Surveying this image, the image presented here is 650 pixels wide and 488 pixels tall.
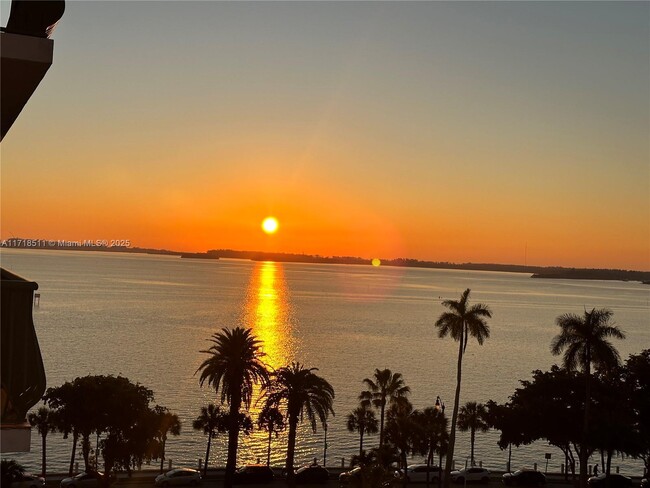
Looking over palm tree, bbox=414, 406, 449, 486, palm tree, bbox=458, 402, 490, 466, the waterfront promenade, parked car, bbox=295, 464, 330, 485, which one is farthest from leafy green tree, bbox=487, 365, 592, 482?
parked car, bbox=295, 464, 330, 485

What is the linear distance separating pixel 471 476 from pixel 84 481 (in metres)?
28.6

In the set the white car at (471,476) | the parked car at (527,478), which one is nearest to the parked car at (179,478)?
the white car at (471,476)

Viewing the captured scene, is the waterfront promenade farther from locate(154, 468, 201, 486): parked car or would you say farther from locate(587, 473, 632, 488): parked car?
locate(587, 473, 632, 488): parked car

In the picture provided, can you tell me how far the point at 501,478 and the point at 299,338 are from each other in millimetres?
104932

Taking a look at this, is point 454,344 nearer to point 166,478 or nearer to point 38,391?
point 166,478

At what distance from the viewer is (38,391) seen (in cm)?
602

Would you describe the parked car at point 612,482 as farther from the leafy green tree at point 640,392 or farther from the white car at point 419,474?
the white car at point 419,474

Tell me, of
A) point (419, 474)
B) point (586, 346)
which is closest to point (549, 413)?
point (586, 346)

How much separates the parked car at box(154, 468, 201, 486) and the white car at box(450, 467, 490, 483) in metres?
19.4

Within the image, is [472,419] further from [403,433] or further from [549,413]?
[403,433]

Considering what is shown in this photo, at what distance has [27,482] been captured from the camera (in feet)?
170

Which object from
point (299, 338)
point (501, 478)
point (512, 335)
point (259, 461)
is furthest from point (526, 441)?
point (512, 335)

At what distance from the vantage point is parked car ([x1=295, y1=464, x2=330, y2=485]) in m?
57.2

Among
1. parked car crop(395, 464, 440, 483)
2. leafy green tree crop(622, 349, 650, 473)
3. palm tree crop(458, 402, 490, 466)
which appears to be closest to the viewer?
leafy green tree crop(622, 349, 650, 473)
